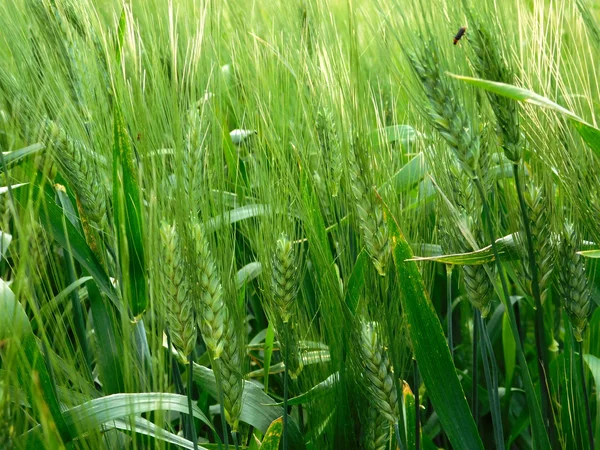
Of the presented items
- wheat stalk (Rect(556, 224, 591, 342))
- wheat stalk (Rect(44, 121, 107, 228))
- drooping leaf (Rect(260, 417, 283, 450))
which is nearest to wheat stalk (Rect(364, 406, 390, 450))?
drooping leaf (Rect(260, 417, 283, 450))

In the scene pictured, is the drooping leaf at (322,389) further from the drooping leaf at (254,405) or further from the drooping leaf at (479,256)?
the drooping leaf at (479,256)

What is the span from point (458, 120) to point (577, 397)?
0.38 m

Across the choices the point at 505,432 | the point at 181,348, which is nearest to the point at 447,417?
the point at 181,348

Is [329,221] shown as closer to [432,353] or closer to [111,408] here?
[432,353]

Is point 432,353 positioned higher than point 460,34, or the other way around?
point 460,34

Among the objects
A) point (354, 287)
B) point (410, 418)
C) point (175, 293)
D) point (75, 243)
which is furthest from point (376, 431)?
point (75, 243)

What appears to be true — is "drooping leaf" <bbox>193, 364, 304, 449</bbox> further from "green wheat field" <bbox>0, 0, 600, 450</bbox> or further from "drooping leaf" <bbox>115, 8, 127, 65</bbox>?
"drooping leaf" <bbox>115, 8, 127, 65</bbox>

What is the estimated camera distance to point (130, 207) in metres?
0.72

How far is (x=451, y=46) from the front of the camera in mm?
726

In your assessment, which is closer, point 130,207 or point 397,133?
point 130,207

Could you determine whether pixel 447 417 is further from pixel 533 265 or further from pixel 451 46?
pixel 451 46

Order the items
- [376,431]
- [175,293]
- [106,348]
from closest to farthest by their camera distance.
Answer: [175,293]
[376,431]
[106,348]

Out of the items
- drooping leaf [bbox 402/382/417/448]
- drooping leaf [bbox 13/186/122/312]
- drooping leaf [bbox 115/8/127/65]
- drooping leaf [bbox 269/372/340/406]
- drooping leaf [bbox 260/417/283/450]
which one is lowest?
drooping leaf [bbox 402/382/417/448]

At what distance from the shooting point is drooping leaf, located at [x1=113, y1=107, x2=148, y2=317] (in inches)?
27.1
